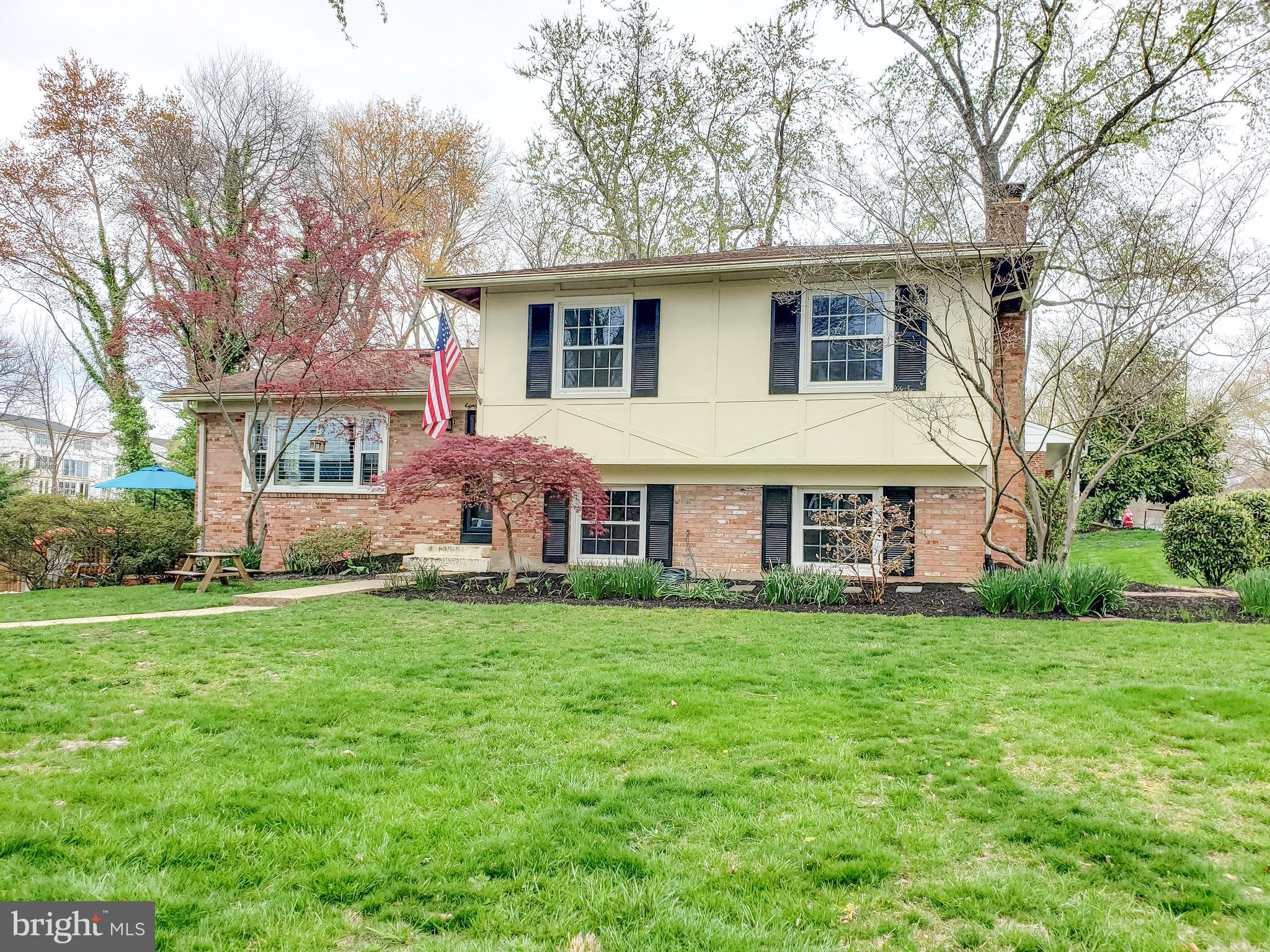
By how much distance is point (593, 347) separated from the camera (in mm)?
13523

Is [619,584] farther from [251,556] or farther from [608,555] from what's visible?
[251,556]

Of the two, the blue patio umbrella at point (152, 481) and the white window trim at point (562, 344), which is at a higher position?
the white window trim at point (562, 344)

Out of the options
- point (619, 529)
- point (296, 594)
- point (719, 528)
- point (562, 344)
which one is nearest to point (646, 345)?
point (562, 344)

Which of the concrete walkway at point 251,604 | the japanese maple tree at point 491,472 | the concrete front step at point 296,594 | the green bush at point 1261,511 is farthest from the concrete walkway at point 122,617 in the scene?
the green bush at point 1261,511

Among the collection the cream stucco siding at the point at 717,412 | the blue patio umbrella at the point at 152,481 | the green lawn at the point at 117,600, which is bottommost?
the green lawn at the point at 117,600

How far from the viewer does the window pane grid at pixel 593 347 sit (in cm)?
1340

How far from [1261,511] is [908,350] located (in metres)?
6.10

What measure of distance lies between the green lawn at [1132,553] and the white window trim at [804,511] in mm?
4330

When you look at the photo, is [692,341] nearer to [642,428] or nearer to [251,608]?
[642,428]

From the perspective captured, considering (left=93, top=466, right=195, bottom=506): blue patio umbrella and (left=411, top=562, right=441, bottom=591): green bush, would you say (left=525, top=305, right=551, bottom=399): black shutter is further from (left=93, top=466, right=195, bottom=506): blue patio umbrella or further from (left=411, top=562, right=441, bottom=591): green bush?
(left=93, top=466, right=195, bottom=506): blue patio umbrella

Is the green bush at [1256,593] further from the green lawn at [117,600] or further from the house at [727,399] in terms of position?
the green lawn at [117,600]

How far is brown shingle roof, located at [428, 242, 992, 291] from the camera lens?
11125mm

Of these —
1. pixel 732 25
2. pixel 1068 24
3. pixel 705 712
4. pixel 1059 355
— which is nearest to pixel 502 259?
pixel 732 25

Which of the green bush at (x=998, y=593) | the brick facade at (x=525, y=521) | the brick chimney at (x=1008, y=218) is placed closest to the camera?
the green bush at (x=998, y=593)
